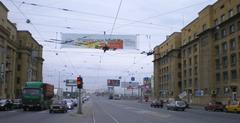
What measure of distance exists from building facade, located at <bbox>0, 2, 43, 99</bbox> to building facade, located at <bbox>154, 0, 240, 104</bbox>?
3225 centimetres

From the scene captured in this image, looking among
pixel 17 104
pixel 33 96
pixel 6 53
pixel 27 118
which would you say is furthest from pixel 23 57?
pixel 27 118

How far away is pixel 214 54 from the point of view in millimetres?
81750

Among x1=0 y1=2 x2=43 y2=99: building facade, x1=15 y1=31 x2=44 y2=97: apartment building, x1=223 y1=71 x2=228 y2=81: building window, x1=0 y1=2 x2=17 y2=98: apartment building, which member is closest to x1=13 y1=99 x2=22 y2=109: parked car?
x1=0 y1=2 x2=43 y2=99: building facade

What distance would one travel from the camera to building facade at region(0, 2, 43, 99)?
8206cm

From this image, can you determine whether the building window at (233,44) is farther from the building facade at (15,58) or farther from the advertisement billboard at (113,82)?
the advertisement billboard at (113,82)

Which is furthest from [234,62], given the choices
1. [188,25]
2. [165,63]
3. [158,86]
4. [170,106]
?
[158,86]

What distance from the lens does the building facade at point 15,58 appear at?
82.1 m

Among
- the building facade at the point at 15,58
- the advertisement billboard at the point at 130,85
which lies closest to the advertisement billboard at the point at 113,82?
the advertisement billboard at the point at 130,85

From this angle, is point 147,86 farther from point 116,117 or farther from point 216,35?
point 116,117

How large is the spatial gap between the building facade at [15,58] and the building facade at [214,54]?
32248mm

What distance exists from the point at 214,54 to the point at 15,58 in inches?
1763

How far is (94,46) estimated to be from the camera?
44.9 metres

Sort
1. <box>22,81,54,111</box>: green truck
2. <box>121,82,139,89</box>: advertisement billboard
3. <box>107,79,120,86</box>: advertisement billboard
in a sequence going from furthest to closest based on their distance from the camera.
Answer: <box>121,82,139,89</box>: advertisement billboard < <box>107,79,120,86</box>: advertisement billboard < <box>22,81,54,111</box>: green truck

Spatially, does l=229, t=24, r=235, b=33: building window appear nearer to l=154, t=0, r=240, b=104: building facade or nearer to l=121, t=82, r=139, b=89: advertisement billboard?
l=154, t=0, r=240, b=104: building facade
